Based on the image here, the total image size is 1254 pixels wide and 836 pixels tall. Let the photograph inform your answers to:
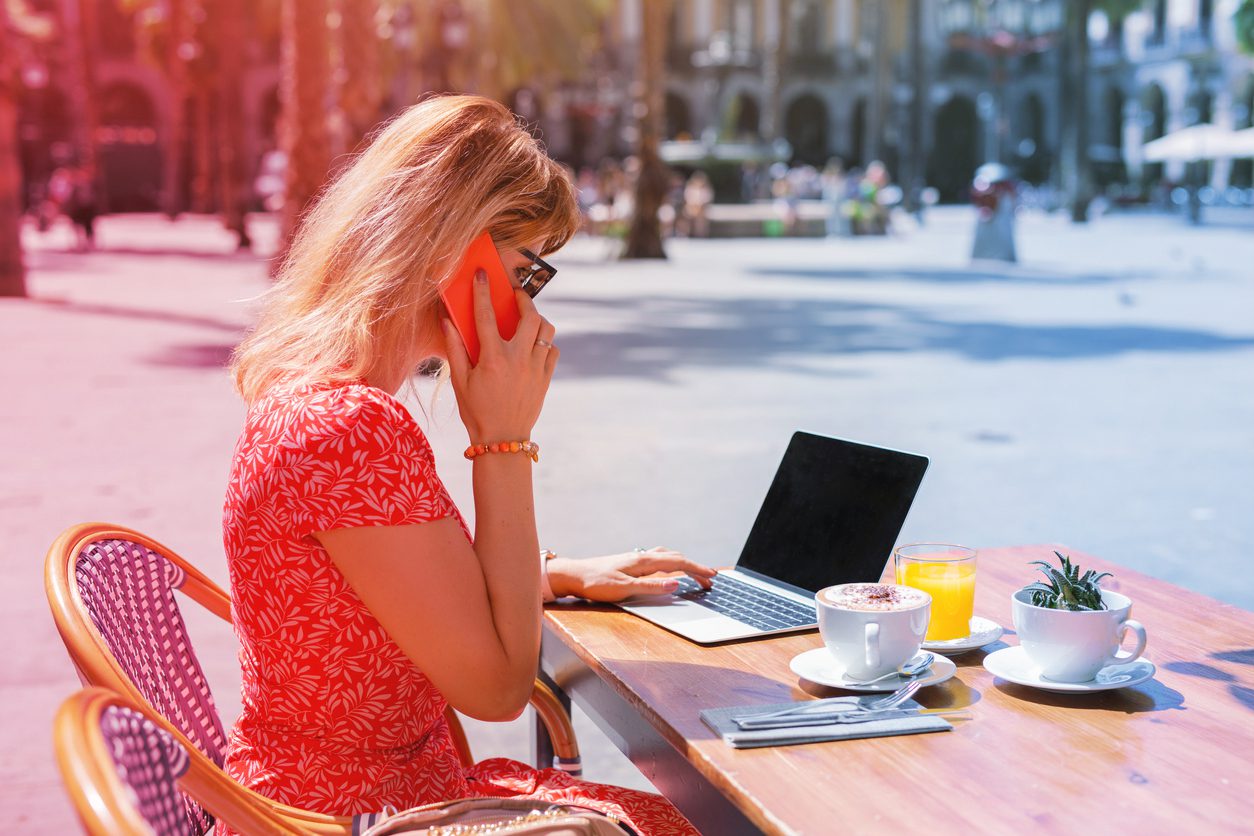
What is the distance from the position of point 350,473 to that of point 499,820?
0.44 metres

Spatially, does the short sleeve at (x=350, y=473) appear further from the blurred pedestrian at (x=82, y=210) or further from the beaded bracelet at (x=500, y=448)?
the blurred pedestrian at (x=82, y=210)

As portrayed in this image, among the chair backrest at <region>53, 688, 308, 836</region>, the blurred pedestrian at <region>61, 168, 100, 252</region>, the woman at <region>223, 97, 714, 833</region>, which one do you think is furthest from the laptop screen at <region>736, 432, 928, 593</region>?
the blurred pedestrian at <region>61, 168, 100, 252</region>

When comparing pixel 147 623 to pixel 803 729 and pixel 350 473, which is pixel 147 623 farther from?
pixel 803 729

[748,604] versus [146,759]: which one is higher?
[146,759]

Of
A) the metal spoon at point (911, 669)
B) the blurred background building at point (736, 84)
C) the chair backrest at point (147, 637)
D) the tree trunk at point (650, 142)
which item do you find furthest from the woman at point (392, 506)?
the blurred background building at point (736, 84)

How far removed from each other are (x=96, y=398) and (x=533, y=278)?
27.4 ft

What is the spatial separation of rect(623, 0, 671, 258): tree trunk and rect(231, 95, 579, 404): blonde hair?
21608mm

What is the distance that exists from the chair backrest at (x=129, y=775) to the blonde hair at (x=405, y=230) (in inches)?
21.9

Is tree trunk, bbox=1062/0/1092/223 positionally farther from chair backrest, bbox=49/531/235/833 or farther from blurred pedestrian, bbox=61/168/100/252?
chair backrest, bbox=49/531/235/833

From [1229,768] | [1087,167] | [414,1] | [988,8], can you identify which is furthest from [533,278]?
[988,8]

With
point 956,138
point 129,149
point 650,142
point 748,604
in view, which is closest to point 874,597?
point 748,604

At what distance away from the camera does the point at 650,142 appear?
2347 cm

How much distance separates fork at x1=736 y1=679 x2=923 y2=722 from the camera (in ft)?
5.22

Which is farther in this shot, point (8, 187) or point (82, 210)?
point (82, 210)
